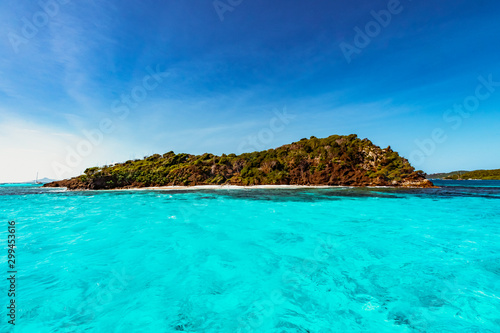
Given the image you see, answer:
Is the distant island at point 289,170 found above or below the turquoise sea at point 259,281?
above

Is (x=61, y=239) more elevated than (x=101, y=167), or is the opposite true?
(x=101, y=167)

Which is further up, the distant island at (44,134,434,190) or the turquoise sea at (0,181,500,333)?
the distant island at (44,134,434,190)

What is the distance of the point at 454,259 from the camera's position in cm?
785

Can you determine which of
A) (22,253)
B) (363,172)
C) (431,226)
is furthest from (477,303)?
(363,172)

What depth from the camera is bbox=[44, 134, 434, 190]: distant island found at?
59.0m

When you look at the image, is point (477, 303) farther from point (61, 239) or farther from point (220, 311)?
point (61, 239)

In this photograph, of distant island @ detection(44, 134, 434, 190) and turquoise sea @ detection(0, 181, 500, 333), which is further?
distant island @ detection(44, 134, 434, 190)

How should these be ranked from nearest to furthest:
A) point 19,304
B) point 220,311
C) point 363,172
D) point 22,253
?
1. point 220,311
2. point 19,304
3. point 22,253
4. point 363,172

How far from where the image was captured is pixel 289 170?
69000mm

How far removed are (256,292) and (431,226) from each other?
13.8 meters

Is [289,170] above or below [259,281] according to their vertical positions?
above

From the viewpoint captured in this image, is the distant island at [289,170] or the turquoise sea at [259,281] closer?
the turquoise sea at [259,281]

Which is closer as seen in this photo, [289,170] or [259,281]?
[259,281]

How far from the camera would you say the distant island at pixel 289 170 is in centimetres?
5897
